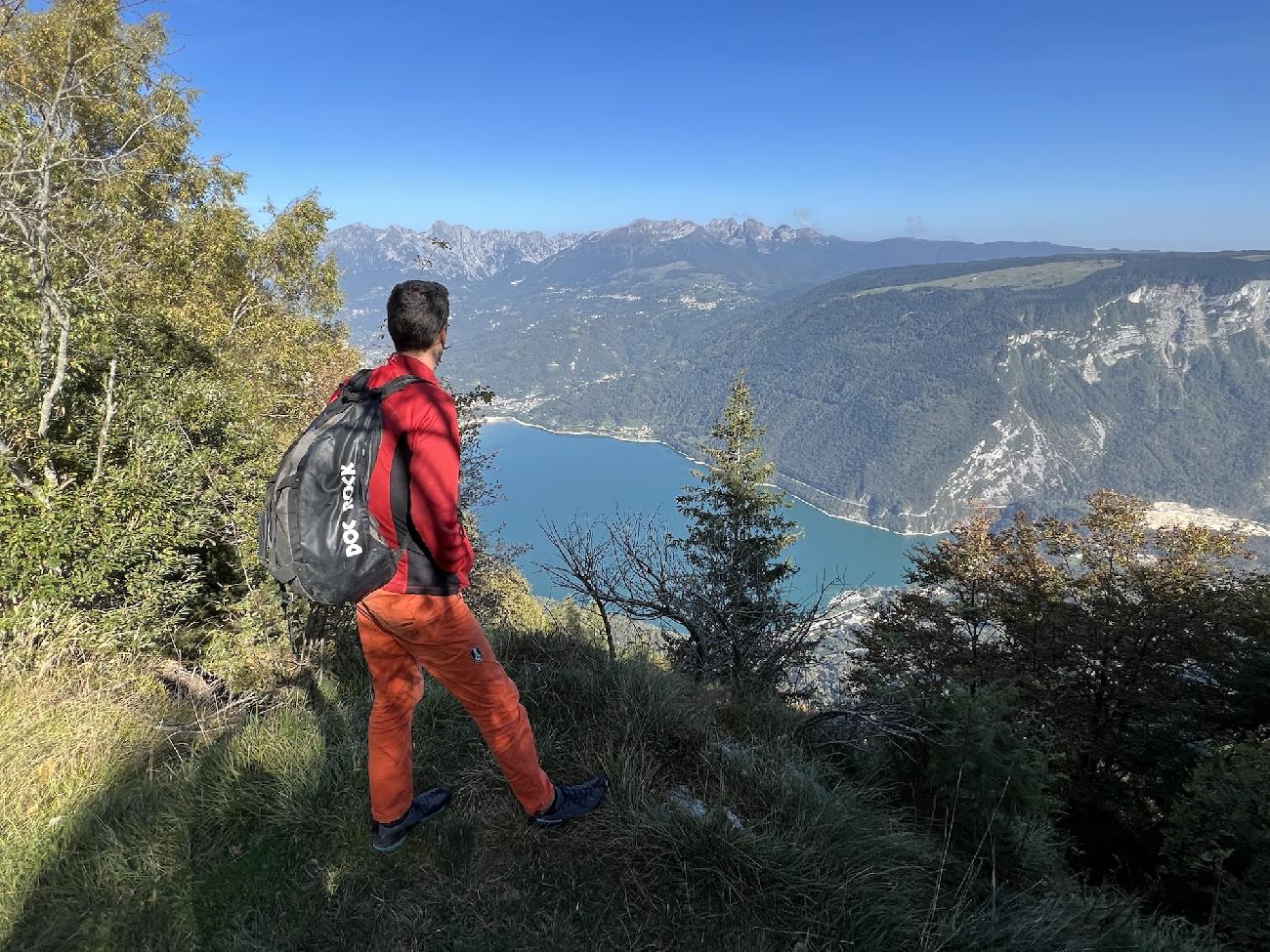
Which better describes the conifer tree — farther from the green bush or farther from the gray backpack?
the gray backpack

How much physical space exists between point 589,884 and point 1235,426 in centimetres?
27043

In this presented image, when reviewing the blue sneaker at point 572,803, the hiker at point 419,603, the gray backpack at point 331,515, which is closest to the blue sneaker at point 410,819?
the hiker at point 419,603

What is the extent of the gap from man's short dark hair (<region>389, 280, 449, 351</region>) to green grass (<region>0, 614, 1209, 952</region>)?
6.70 ft

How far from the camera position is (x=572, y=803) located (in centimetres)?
261

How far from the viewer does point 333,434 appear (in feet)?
6.79

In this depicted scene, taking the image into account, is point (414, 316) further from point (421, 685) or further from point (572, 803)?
point (572, 803)

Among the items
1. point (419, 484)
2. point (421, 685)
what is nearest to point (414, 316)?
point (419, 484)

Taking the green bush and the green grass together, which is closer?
the green grass

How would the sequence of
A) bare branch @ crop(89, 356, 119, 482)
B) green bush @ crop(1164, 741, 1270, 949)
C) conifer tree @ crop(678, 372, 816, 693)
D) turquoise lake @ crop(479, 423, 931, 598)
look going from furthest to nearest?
turquoise lake @ crop(479, 423, 931, 598)
conifer tree @ crop(678, 372, 816, 693)
green bush @ crop(1164, 741, 1270, 949)
bare branch @ crop(89, 356, 119, 482)

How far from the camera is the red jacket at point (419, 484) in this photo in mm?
2076

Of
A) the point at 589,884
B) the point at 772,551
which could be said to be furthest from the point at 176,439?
the point at 772,551

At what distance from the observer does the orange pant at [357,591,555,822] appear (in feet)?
7.20

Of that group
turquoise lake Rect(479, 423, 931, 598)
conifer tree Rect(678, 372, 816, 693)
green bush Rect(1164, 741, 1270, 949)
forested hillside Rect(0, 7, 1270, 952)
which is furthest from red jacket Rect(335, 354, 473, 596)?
turquoise lake Rect(479, 423, 931, 598)

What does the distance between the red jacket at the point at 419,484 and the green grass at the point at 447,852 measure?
4.01 ft
